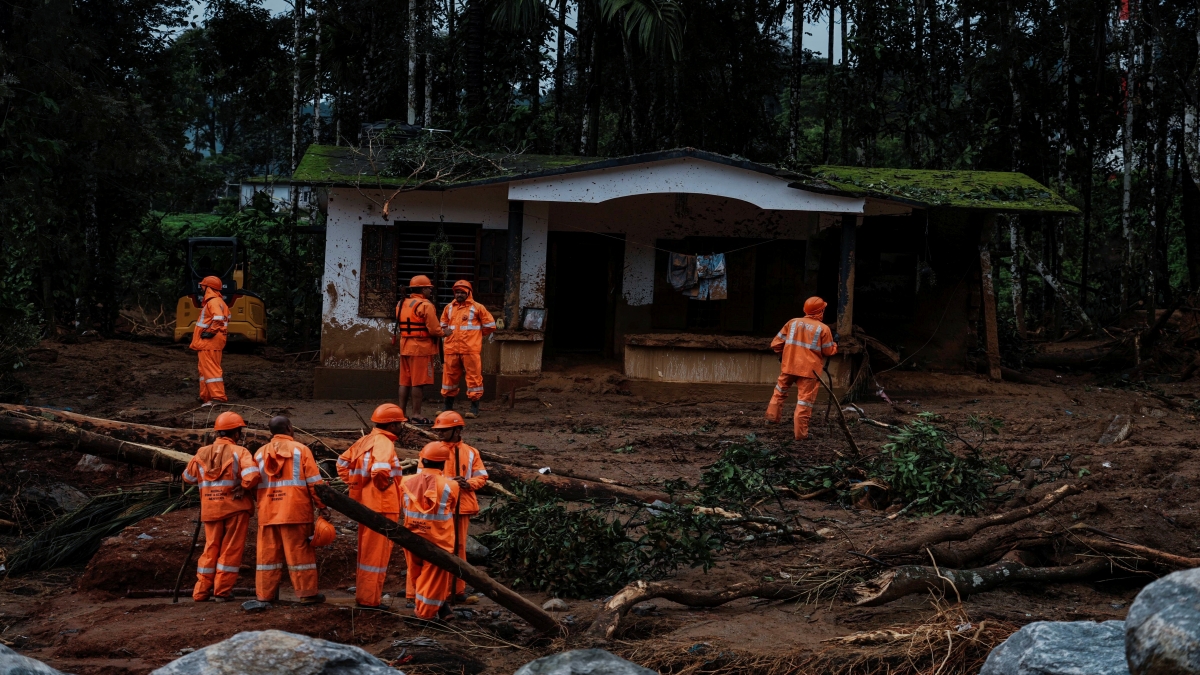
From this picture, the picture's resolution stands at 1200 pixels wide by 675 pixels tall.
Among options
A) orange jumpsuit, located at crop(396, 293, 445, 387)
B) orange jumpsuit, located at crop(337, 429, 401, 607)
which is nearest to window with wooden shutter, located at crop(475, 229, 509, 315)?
orange jumpsuit, located at crop(396, 293, 445, 387)

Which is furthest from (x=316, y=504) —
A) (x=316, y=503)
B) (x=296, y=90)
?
(x=296, y=90)

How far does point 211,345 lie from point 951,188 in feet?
35.2

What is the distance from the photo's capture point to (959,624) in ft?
20.3

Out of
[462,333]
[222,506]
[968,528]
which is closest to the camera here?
[222,506]

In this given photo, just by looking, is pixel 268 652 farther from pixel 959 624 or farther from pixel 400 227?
pixel 400 227

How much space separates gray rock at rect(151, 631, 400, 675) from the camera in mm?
4613

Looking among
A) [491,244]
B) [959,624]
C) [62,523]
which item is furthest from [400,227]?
[959,624]

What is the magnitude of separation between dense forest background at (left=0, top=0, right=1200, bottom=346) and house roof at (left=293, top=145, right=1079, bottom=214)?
4.00m

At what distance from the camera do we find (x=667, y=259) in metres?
17.7

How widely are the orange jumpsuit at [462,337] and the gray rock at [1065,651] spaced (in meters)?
9.46

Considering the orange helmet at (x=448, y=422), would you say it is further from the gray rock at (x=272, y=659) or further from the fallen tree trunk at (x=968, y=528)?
the fallen tree trunk at (x=968, y=528)

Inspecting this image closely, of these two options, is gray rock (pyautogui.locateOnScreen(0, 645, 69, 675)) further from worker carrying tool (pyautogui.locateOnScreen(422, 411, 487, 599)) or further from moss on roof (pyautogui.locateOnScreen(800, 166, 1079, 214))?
moss on roof (pyautogui.locateOnScreen(800, 166, 1079, 214))

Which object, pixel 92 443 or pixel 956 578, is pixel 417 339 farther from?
pixel 956 578

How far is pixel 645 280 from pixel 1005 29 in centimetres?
1147
